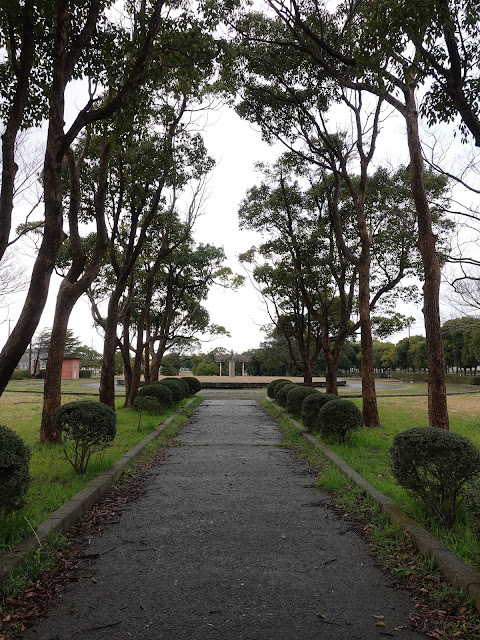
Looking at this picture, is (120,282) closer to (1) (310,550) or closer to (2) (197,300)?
(1) (310,550)

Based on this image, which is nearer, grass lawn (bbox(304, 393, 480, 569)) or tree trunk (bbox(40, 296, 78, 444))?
grass lawn (bbox(304, 393, 480, 569))

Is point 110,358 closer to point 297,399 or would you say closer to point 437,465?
point 297,399

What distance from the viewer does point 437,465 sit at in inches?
162

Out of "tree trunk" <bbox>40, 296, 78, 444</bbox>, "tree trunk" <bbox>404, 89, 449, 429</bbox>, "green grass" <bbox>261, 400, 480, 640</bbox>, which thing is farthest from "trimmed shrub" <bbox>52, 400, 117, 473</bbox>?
"tree trunk" <bbox>404, 89, 449, 429</bbox>

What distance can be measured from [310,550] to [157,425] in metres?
8.20

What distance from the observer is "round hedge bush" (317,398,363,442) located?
8570 mm

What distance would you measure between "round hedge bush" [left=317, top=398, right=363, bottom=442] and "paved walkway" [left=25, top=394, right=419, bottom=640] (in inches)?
104

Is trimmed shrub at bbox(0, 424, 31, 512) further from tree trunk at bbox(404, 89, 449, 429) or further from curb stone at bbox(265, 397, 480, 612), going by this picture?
tree trunk at bbox(404, 89, 449, 429)

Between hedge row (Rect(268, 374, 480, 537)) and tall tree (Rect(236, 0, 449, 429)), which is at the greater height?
tall tree (Rect(236, 0, 449, 429))

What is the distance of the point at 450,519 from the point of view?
13.7 feet

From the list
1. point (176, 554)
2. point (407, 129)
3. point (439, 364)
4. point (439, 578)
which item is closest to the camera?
point (439, 578)

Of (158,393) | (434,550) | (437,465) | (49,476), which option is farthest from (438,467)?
(158,393)

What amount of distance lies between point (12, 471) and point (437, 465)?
3570 mm

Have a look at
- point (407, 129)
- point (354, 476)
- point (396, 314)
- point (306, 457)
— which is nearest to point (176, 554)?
point (354, 476)
